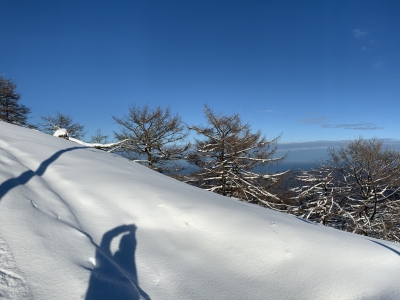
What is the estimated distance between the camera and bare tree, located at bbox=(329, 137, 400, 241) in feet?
36.5

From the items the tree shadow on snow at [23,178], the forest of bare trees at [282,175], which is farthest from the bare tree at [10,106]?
the tree shadow on snow at [23,178]

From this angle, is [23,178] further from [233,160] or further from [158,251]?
[233,160]

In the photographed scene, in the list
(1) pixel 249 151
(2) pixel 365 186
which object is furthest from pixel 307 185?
(1) pixel 249 151

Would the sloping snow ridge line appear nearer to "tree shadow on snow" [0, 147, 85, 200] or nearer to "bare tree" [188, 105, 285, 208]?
"tree shadow on snow" [0, 147, 85, 200]

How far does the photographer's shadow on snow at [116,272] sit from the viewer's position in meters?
1.56

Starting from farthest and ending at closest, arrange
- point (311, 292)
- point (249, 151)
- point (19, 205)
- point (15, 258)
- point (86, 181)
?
point (249, 151)
point (86, 181)
point (19, 205)
point (311, 292)
point (15, 258)

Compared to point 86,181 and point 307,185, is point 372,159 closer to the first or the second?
point 307,185

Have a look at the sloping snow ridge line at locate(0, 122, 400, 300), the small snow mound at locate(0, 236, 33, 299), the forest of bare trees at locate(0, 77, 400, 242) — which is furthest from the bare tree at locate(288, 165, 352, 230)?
the small snow mound at locate(0, 236, 33, 299)

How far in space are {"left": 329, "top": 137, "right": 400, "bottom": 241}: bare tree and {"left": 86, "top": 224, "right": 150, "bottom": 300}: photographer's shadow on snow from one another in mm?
11210

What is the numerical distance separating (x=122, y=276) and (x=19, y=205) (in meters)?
1.34

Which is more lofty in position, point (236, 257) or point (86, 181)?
point (86, 181)

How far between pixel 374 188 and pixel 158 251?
524 inches

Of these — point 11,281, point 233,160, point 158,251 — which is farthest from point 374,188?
point 11,281

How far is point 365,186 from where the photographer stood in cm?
1184
